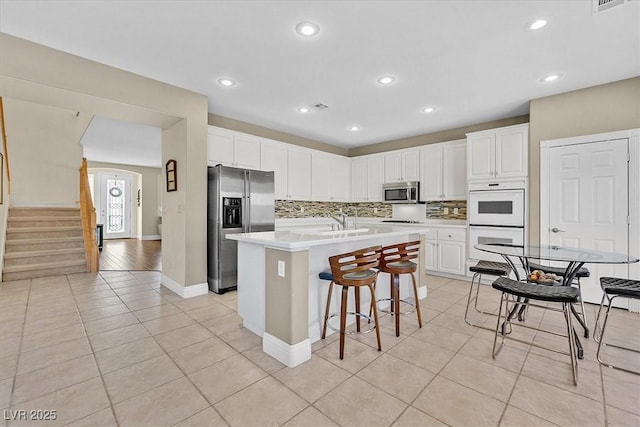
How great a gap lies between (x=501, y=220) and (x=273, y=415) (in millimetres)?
3999

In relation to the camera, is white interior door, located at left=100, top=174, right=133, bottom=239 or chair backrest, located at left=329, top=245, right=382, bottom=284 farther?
white interior door, located at left=100, top=174, right=133, bottom=239

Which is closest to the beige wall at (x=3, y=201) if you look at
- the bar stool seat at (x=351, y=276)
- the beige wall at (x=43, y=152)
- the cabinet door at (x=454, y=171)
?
the beige wall at (x=43, y=152)

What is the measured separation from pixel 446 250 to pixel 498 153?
5.50 ft

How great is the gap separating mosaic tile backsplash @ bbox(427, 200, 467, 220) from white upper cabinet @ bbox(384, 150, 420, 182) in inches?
25.0

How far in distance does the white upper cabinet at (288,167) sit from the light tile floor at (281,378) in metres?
2.80

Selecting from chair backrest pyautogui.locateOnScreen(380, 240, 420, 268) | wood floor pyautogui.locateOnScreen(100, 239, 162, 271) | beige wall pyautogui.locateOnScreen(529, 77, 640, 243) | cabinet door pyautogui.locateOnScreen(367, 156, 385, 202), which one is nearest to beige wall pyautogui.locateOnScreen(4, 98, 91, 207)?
wood floor pyautogui.locateOnScreen(100, 239, 162, 271)

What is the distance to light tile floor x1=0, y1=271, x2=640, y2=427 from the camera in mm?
1615

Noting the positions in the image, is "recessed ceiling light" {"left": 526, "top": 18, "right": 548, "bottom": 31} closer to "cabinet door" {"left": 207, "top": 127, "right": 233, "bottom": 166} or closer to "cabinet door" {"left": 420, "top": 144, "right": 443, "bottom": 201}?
"cabinet door" {"left": 420, "top": 144, "right": 443, "bottom": 201}

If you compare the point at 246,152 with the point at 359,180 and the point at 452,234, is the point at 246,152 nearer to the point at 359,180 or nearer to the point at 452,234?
the point at 359,180

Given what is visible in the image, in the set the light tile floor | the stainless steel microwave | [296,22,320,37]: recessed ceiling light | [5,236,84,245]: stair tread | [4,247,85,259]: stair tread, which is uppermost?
[296,22,320,37]: recessed ceiling light

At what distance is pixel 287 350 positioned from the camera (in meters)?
2.12

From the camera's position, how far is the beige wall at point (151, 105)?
2.63 m

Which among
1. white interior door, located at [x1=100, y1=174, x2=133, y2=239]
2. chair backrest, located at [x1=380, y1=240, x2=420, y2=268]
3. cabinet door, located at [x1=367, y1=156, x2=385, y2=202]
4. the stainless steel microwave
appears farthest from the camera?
white interior door, located at [x1=100, y1=174, x2=133, y2=239]

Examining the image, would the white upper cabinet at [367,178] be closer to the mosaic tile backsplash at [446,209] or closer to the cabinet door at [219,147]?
the mosaic tile backsplash at [446,209]
